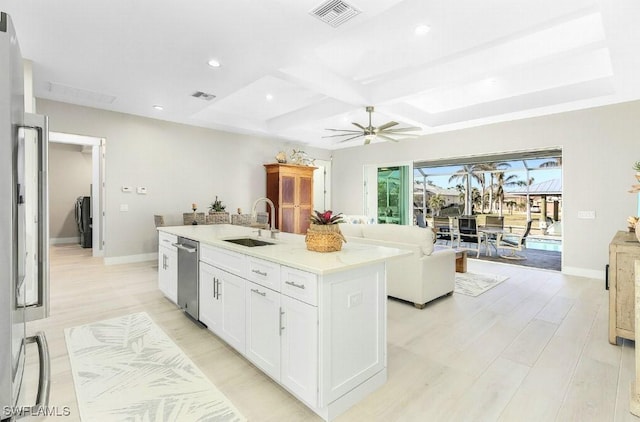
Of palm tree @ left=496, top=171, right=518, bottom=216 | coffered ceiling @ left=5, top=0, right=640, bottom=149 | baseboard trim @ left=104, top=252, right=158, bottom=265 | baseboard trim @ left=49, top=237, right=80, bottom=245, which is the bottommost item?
baseboard trim @ left=104, top=252, right=158, bottom=265

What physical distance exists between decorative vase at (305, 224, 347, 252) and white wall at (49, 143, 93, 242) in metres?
9.00

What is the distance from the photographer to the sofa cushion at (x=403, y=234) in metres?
3.68

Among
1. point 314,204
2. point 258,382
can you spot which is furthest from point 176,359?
point 314,204

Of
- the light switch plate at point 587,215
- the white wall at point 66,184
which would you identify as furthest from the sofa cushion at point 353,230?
the white wall at point 66,184

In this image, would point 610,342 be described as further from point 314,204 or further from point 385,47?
point 314,204

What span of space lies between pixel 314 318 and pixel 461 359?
149cm

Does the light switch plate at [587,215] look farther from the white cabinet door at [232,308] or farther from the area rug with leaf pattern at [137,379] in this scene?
the area rug with leaf pattern at [137,379]

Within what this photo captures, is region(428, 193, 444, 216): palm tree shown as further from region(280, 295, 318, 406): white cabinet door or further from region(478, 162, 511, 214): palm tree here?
region(280, 295, 318, 406): white cabinet door

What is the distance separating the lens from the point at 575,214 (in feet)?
17.3

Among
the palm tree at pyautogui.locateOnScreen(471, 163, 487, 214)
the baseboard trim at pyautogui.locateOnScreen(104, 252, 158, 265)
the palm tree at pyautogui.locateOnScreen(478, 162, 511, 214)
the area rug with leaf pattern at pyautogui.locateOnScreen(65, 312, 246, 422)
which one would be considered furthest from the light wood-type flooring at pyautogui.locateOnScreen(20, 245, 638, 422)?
the palm tree at pyautogui.locateOnScreen(471, 163, 487, 214)

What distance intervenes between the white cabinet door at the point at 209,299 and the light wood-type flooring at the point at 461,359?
0.17 m

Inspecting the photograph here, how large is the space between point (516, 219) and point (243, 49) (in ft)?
31.3

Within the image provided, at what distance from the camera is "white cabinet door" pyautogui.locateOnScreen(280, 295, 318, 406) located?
1.74 metres

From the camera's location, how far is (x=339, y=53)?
3783 millimetres
